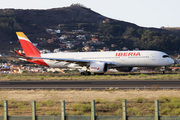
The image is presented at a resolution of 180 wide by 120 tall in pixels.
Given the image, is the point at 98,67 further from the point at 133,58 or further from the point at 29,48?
the point at 29,48

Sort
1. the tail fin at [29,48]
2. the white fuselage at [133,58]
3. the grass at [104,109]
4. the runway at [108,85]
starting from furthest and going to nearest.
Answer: the tail fin at [29,48] → the white fuselage at [133,58] → the runway at [108,85] → the grass at [104,109]

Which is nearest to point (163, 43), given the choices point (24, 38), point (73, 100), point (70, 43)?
point (70, 43)

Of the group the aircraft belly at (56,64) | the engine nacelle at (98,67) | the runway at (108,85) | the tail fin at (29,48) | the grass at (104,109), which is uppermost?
the tail fin at (29,48)

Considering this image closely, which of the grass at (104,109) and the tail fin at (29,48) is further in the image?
the tail fin at (29,48)

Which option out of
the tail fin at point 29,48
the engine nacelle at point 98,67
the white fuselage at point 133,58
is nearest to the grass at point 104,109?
the engine nacelle at point 98,67

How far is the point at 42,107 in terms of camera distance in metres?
16.5

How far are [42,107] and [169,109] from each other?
701 cm

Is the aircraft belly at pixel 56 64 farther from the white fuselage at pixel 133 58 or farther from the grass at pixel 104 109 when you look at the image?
the grass at pixel 104 109

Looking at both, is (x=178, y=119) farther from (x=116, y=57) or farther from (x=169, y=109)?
(x=116, y=57)

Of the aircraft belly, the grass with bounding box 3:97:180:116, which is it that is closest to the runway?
the grass with bounding box 3:97:180:116

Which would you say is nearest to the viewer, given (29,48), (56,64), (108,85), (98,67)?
(108,85)

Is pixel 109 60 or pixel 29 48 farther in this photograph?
pixel 29 48

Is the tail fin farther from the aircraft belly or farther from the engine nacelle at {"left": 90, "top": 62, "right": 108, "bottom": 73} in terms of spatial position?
the engine nacelle at {"left": 90, "top": 62, "right": 108, "bottom": 73}

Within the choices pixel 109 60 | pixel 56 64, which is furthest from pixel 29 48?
pixel 109 60
